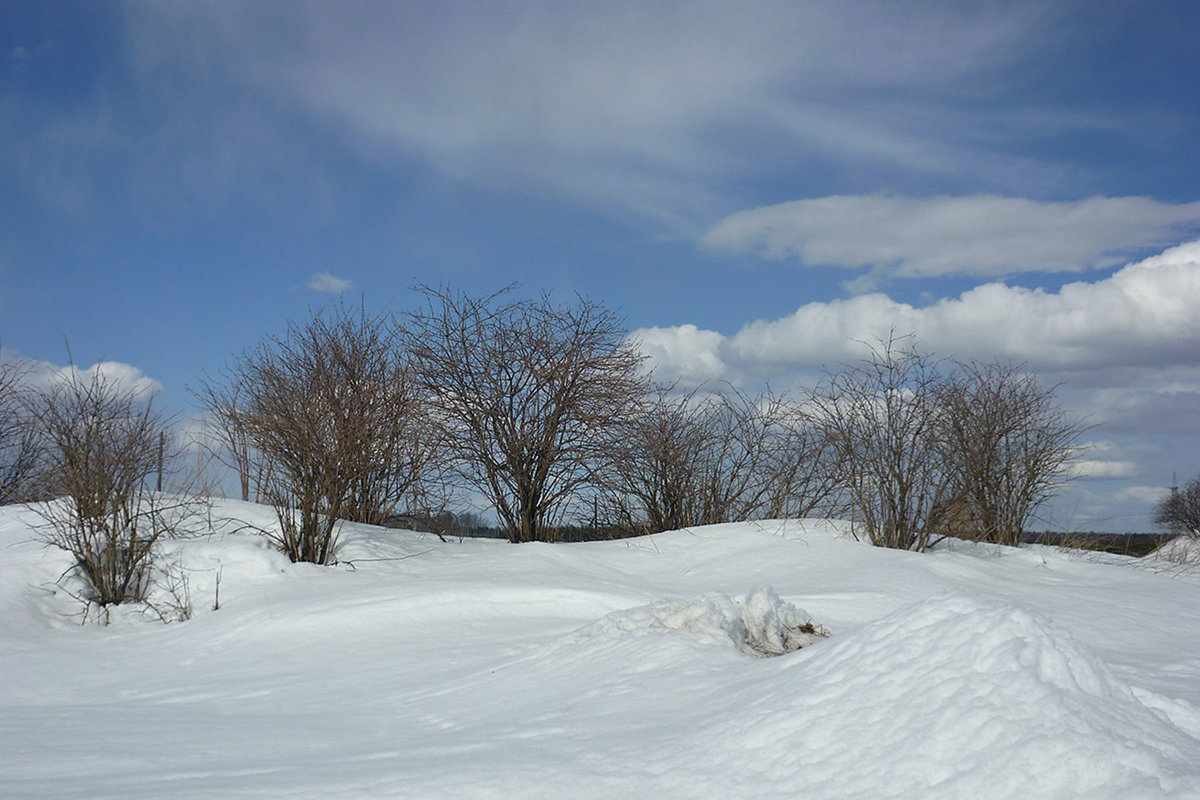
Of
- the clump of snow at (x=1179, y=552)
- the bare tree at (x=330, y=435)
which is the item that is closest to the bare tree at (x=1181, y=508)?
the clump of snow at (x=1179, y=552)

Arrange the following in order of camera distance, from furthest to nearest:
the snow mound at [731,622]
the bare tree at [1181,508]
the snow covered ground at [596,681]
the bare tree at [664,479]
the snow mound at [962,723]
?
the bare tree at [1181,508], the bare tree at [664,479], the snow mound at [731,622], the snow covered ground at [596,681], the snow mound at [962,723]

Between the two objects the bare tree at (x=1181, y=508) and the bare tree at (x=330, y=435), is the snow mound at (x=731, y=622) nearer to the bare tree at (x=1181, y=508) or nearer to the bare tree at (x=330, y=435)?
the bare tree at (x=330, y=435)

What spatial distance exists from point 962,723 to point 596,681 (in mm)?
2260

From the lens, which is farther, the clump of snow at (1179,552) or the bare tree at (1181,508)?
the bare tree at (1181,508)

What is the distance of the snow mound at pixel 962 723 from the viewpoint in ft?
9.97

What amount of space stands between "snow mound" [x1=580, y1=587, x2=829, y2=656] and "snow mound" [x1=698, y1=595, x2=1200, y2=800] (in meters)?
1.60

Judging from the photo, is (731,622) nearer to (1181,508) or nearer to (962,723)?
(962,723)

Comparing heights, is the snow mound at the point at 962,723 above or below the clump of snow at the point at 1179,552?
below

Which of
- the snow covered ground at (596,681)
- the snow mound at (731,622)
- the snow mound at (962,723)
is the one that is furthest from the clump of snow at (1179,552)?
the snow mound at (962,723)

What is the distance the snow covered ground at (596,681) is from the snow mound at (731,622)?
0.02 metres

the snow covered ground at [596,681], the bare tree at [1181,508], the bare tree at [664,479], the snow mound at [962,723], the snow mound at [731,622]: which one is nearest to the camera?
the snow mound at [962,723]

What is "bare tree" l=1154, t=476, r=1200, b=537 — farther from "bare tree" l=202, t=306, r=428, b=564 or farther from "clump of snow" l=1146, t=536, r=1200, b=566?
"bare tree" l=202, t=306, r=428, b=564

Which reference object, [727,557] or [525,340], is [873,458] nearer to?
[727,557]

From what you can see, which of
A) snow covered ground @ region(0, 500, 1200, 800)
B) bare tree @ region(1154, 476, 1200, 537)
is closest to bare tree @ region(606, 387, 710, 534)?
snow covered ground @ region(0, 500, 1200, 800)
